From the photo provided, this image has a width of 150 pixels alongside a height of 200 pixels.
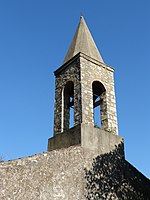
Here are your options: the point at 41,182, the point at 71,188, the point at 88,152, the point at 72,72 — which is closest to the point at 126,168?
the point at 88,152

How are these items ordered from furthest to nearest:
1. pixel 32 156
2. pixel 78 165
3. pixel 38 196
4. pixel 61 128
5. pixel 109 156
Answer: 1. pixel 61 128
2. pixel 109 156
3. pixel 78 165
4. pixel 32 156
5. pixel 38 196

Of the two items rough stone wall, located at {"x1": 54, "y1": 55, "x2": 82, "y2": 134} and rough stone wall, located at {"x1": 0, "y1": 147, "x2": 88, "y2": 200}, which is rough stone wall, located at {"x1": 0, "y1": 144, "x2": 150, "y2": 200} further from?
rough stone wall, located at {"x1": 54, "y1": 55, "x2": 82, "y2": 134}

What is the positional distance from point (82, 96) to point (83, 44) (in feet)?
11.5

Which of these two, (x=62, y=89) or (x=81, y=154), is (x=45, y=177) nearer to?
(x=81, y=154)

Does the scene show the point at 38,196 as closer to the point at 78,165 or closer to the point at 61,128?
the point at 78,165

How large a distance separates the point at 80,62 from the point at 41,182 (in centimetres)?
562

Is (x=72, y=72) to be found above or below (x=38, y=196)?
above

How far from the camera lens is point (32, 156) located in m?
8.22

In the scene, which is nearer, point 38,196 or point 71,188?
point 38,196

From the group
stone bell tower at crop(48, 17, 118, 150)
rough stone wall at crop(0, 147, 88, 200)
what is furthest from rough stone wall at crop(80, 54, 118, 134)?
rough stone wall at crop(0, 147, 88, 200)

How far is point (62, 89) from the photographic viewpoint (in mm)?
12086

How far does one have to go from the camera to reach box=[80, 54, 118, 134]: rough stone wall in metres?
10.7

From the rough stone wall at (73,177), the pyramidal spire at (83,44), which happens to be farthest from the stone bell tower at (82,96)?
the rough stone wall at (73,177)

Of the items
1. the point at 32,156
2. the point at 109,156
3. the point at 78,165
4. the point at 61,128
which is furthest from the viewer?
the point at 61,128
